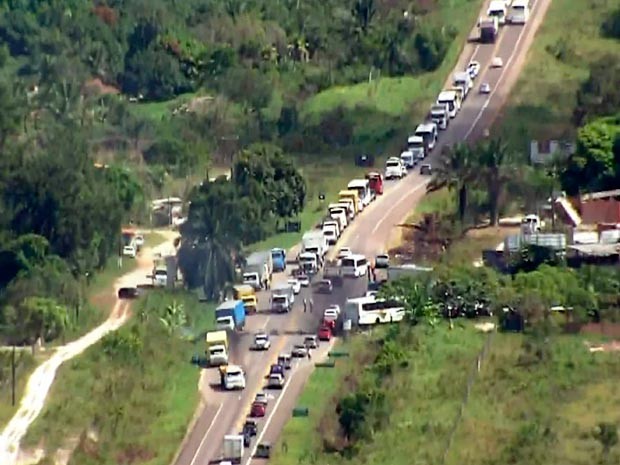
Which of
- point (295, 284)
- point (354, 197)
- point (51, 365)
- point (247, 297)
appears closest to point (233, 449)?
point (51, 365)

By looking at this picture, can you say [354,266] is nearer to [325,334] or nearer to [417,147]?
[325,334]

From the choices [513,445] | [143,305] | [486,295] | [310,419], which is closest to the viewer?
[513,445]

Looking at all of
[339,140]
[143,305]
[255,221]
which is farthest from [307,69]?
[143,305]

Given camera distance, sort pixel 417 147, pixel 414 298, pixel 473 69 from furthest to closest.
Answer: pixel 473 69 → pixel 417 147 → pixel 414 298

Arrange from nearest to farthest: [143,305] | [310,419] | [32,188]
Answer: [310,419] → [143,305] → [32,188]

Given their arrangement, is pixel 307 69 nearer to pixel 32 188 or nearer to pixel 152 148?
pixel 152 148
